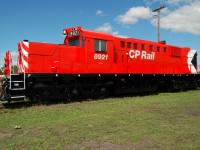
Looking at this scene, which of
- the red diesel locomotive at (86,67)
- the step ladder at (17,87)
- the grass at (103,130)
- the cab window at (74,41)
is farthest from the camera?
the cab window at (74,41)

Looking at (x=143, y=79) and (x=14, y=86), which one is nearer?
(x=14, y=86)

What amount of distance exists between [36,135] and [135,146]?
2667 mm

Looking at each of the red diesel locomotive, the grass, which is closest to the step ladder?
the red diesel locomotive

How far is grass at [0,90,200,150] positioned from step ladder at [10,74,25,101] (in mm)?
2240

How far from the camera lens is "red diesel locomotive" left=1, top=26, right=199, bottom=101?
44.9 ft

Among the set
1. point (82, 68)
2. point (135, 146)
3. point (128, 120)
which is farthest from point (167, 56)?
point (135, 146)

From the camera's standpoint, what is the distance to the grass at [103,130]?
661 cm

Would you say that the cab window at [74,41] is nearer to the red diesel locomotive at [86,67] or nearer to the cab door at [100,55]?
the red diesel locomotive at [86,67]

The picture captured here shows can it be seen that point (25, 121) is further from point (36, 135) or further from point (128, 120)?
point (128, 120)

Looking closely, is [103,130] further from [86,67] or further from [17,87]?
[86,67]

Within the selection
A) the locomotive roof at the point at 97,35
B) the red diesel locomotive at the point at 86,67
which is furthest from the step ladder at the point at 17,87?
the locomotive roof at the point at 97,35

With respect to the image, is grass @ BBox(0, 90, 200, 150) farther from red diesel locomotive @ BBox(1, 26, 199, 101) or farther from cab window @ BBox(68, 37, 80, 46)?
cab window @ BBox(68, 37, 80, 46)

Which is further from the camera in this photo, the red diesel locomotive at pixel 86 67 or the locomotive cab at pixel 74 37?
the locomotive cab at pixel 74 37

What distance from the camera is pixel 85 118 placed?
31.4 feet
